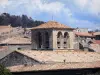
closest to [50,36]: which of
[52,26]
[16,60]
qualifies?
[52,26]

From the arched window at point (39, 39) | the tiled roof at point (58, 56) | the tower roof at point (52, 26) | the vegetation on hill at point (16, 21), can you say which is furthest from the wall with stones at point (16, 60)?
the vegetation on hill at point (16, 21)

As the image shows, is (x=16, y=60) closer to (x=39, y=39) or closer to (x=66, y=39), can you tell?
(x=39, y=39)

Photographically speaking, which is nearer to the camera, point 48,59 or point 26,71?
point 26,71

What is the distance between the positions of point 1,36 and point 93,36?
13.7 m

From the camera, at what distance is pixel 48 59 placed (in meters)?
36.2

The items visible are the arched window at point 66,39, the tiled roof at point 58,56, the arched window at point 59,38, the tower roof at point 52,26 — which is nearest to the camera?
the tiled roof at point 58,56

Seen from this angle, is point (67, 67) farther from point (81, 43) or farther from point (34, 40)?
point (81, 43)

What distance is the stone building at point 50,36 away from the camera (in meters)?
44.0

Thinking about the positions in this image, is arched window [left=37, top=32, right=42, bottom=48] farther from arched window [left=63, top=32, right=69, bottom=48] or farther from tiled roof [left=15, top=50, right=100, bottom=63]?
tiled roof [left=15, top=50, right=100, bottom=63]

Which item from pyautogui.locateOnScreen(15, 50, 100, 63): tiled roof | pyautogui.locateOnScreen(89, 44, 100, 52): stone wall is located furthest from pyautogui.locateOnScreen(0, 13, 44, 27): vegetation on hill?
pyautogui.locateOnScreen(15, 50, 100, 63): tiled roof

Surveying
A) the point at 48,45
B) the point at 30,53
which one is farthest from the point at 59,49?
the point at 30,53

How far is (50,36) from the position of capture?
44.2 m

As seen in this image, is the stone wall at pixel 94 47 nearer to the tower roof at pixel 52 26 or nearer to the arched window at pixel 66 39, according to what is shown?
the arched window at pixel 66 39

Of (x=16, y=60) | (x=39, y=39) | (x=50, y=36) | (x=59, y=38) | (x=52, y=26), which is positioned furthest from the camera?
(x=59, y=38)
